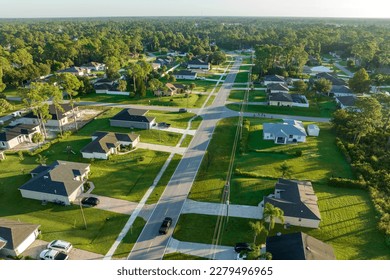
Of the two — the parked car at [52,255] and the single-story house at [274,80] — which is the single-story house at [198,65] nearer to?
the single-story house at [274,80]

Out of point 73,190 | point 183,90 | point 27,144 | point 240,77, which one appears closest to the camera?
point 73,190

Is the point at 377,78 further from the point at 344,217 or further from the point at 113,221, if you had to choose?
the point at 113,221

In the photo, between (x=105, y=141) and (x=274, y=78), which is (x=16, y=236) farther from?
(x=274, y=78)

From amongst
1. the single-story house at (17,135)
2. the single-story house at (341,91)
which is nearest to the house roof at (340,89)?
the single-story house at (341,91)

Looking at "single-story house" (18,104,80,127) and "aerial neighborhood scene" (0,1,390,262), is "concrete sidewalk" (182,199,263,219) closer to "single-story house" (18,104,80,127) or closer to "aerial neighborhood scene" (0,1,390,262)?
"aerial neighborhood scene" (0,1,390,262)

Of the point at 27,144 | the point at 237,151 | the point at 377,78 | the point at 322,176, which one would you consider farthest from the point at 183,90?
the point at 377,78

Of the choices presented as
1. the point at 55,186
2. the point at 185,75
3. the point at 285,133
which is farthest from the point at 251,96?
the point at 55,186
